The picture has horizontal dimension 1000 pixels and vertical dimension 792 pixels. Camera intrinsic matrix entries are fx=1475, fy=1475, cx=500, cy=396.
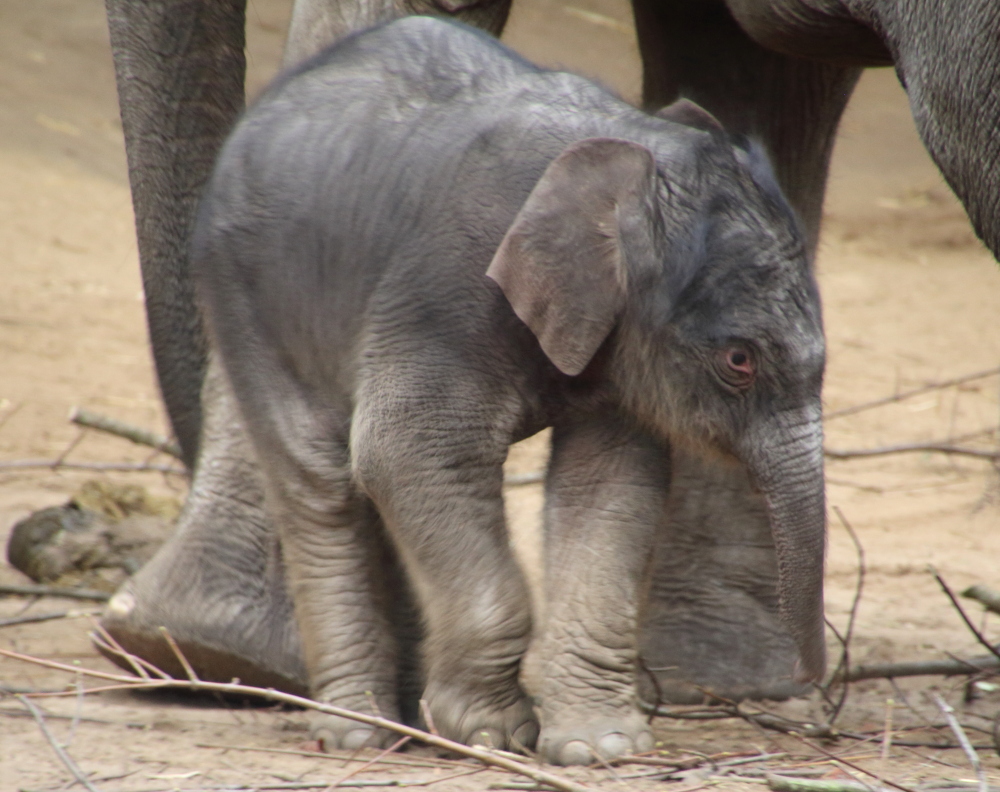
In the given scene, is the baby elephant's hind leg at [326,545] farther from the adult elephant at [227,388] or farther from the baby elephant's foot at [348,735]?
the adult elephant at [227,388]

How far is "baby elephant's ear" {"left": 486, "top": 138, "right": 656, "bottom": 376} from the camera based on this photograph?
2436 millimetres

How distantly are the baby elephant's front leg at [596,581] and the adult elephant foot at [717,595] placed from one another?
73 centimetres

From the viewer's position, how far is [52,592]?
3.63 meters

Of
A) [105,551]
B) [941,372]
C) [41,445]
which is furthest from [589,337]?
[941,372]

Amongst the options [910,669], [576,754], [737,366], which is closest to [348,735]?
[576,754]

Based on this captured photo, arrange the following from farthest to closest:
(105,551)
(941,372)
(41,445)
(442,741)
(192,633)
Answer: (941,372)
(41,445)
(105,551)
(192,633)
(442,741)

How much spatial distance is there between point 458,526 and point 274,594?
801 millimetres

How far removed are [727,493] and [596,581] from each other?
0.95 meters

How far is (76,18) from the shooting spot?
11.2 metres

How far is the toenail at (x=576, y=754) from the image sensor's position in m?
2.53

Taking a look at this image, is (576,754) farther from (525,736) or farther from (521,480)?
(521,480)

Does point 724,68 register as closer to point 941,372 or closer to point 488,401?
point 488,401

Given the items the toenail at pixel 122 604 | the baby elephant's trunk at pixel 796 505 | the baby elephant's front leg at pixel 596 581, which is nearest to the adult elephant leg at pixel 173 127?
the toenail at pixel 122 604

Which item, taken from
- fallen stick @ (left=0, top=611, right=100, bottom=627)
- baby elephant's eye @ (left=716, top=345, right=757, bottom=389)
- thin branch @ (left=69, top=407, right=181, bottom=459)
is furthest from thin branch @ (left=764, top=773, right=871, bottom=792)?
thin branch @ (left=69, top=407, right=181, bottom=459)
